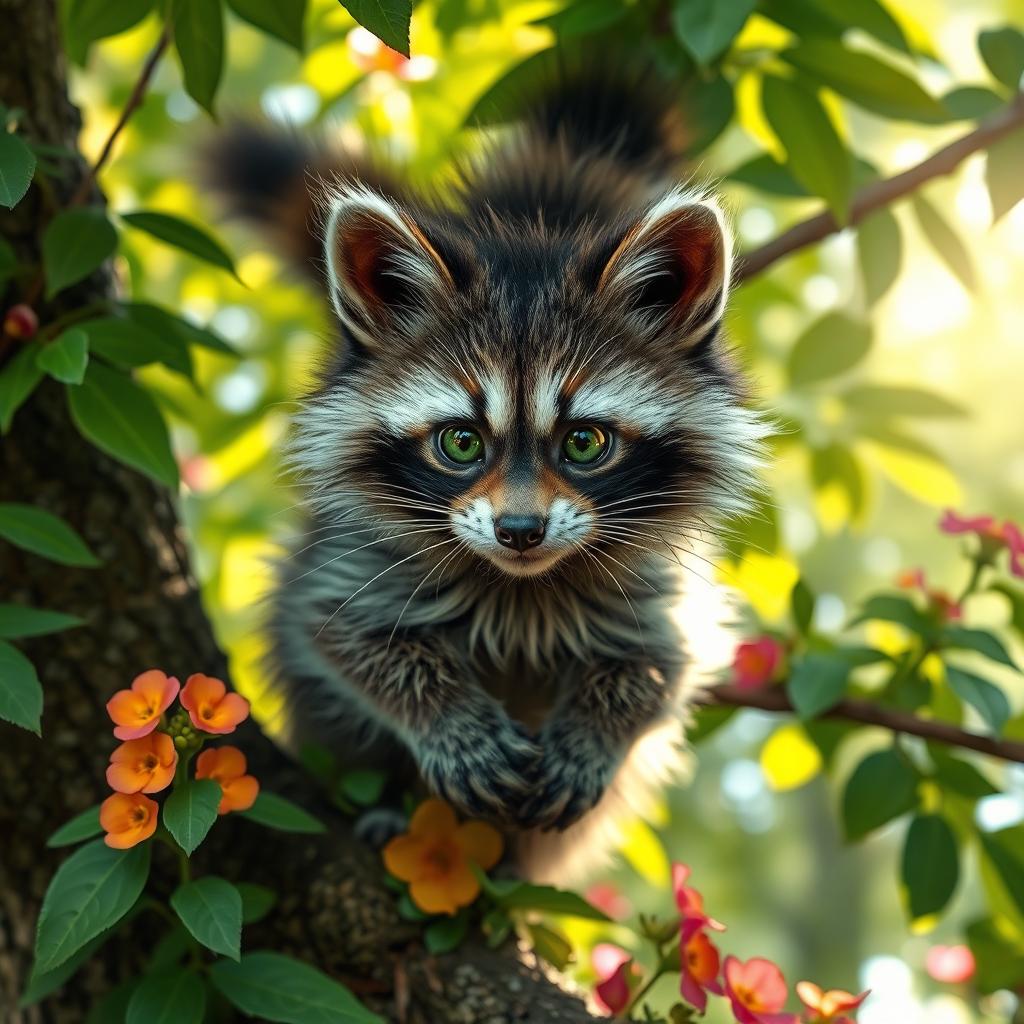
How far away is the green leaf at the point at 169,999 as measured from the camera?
6.35ft

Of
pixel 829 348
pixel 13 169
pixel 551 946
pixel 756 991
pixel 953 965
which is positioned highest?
pixel 13 169

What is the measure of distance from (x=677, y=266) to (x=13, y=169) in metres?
1.22

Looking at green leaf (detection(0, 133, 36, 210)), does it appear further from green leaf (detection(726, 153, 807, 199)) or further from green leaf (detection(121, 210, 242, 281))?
green leaf (detection(726, 153, 807, 199))

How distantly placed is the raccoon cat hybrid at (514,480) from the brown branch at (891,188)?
0.38 m

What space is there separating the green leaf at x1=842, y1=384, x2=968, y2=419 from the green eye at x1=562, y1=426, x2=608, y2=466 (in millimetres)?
1104

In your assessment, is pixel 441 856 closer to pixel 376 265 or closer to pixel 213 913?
pixel 213 913

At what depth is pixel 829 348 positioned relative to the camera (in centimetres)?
314

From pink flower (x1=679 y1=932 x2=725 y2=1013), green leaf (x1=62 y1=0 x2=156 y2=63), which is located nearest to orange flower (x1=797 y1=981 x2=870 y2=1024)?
pink flower (x1=679 y1=932 x2=725 y2=1013)

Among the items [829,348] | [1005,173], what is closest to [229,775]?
[829,348]

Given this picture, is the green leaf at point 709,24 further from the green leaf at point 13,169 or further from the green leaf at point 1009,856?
the green leaf at point 1009,856

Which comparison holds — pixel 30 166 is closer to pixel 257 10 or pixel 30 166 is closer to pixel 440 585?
pixel 257 10

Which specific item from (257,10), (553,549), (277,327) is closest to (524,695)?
(553,549)

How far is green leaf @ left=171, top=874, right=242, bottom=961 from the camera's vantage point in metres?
1.82

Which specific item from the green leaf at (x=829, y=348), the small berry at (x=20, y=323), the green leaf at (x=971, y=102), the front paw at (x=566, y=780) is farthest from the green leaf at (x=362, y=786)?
the green leaf at (x=971, y=102)
